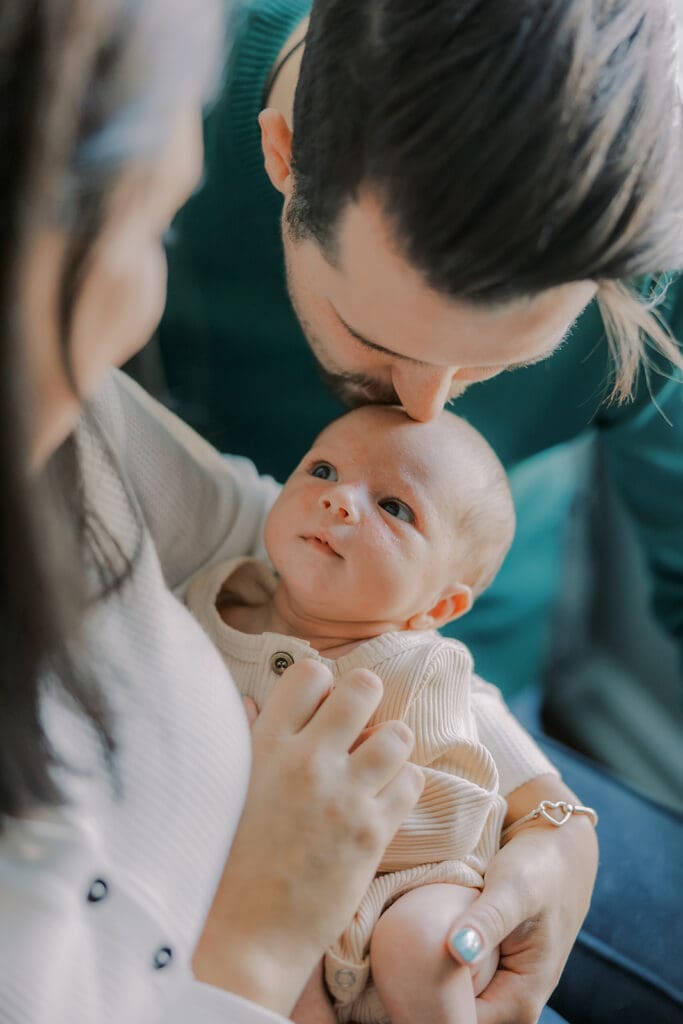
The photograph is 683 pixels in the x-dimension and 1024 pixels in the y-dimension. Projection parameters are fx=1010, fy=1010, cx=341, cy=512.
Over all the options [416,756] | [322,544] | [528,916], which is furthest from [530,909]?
[322,544]

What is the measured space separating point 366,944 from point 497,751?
5.9 inches

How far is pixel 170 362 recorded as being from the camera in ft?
2.00

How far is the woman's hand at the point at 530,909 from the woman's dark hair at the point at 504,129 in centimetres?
32

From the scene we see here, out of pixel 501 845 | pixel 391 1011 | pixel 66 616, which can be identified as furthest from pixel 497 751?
pixel 66 616

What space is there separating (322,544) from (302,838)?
0.54ft

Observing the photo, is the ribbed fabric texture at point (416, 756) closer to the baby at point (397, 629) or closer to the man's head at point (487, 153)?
the baby at point (397, 629)

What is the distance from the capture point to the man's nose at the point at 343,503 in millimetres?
572

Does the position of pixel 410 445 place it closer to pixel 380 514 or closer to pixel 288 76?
pixel 380 514

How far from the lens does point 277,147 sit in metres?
0.49

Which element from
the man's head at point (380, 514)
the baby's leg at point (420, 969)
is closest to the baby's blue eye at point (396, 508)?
the man's head at point (380, 514)

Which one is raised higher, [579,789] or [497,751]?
[497,751]

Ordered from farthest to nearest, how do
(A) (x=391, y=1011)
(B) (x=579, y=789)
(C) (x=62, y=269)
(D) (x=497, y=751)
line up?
(B) (x=579, y=789) → (D) (x=497, y=751) → (A) (x=391, y=1011) → (C) (x=62, y=269)

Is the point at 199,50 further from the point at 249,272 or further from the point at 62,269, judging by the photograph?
the point at 249,272

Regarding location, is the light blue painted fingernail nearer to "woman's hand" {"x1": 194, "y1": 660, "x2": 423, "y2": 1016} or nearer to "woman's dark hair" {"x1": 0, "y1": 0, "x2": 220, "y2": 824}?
"woman's hand" {"x1": 194, "y1": 660, "x2": 423, "y2": 1016}
